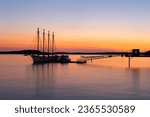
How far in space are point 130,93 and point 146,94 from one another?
4.23 ft

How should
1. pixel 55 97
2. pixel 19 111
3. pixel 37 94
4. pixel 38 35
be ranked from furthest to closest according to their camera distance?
pixel 38 35 → pixel 37 94 → pixel 55 97 → pixel 19 111

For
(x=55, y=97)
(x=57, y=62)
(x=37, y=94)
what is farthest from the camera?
(x=57, y=62)

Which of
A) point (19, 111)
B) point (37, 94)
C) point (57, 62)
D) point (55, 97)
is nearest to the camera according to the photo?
point (19, 111)

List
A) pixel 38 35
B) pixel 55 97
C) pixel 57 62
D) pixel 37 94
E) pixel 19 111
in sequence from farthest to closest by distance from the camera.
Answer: pixel 57 62 < pixel 38 35 < pixel 37 94 < pixel 55 97 < pixel 19 111

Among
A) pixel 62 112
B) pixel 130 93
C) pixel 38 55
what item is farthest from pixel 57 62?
pixel 62 112

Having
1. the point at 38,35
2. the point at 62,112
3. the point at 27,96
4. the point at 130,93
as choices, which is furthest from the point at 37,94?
the point at 38,35

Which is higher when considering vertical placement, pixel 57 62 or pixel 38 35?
pixel 38 35

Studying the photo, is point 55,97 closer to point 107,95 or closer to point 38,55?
point 107,95

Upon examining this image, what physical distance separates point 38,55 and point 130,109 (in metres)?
74.4

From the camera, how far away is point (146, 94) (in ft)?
82.8

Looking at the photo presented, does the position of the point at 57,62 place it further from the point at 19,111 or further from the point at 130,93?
the point at 19,111

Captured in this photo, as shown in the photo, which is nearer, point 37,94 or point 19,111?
point 19,111

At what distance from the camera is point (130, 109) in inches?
513

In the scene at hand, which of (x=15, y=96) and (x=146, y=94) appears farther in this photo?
(x=146, y=94)
